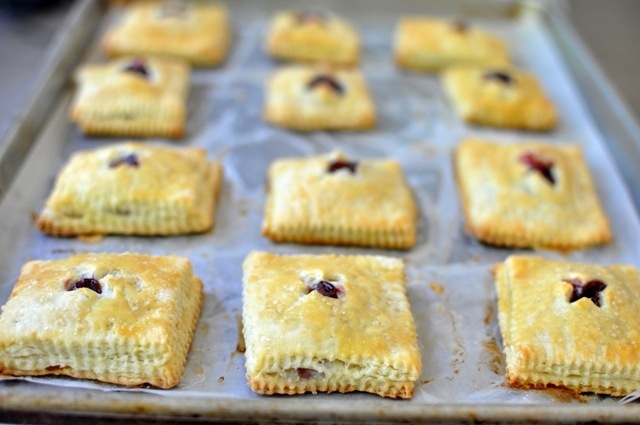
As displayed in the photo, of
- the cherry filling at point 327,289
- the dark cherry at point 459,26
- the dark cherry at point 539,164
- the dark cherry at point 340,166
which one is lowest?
the dark cherry at point 340,166

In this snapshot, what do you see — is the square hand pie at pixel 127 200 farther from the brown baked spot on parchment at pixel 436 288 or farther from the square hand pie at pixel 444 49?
the square hand pie at pixel 444 49

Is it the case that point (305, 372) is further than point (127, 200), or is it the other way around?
point (127, 200)

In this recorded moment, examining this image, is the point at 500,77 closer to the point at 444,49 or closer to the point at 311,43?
the point at 444,49

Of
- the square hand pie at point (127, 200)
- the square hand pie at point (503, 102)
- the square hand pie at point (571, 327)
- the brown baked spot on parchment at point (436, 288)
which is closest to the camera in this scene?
the square hand pie at point (571, 327)

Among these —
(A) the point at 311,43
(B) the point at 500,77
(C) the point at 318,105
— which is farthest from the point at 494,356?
(A) the point at 311,43

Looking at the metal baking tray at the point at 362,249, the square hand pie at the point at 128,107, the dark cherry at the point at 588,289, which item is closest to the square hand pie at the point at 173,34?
the metal baking tray at the point at 362,249

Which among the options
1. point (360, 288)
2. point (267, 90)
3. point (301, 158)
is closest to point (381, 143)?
point (301, 158)
